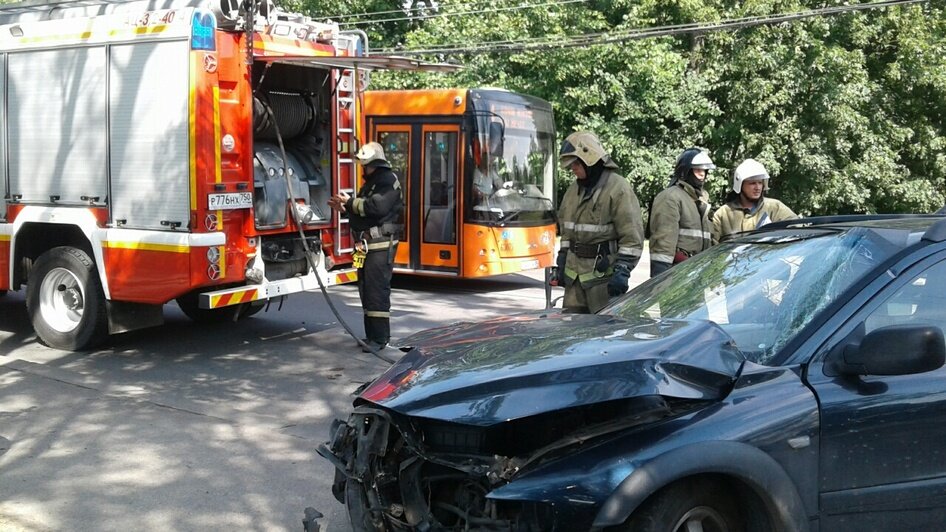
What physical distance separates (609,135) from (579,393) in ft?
66.9

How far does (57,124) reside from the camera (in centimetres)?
888

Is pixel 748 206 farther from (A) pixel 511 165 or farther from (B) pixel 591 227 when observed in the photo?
(A) pixel 511 165

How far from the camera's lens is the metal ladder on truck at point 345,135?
9.53 metres

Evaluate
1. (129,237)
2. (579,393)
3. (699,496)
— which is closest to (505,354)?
(579,393)

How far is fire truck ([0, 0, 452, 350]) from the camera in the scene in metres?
8.02

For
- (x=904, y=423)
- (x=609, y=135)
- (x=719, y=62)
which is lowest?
(x=904, y=423)

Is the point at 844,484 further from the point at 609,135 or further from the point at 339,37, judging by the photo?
the point at 609,135

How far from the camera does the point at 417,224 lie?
13.9 m

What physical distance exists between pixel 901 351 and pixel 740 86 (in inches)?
853

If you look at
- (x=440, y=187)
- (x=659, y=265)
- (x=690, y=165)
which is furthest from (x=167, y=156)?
(x=440, y=187)

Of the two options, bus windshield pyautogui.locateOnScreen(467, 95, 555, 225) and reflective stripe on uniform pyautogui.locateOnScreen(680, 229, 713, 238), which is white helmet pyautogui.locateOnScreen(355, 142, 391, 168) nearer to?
reflective stripe on uniform pyautogui.locateOnScreen(680, 229, 713, 238)

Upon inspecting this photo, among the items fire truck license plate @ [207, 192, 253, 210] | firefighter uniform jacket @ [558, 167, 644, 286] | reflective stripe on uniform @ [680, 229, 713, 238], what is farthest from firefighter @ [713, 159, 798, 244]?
fire truck license plate @ [207, 192, 253, 210]

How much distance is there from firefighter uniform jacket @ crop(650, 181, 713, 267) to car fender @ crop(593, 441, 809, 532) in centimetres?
368

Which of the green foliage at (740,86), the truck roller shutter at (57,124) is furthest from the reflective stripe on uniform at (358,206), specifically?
the green foliage at (740,86)
